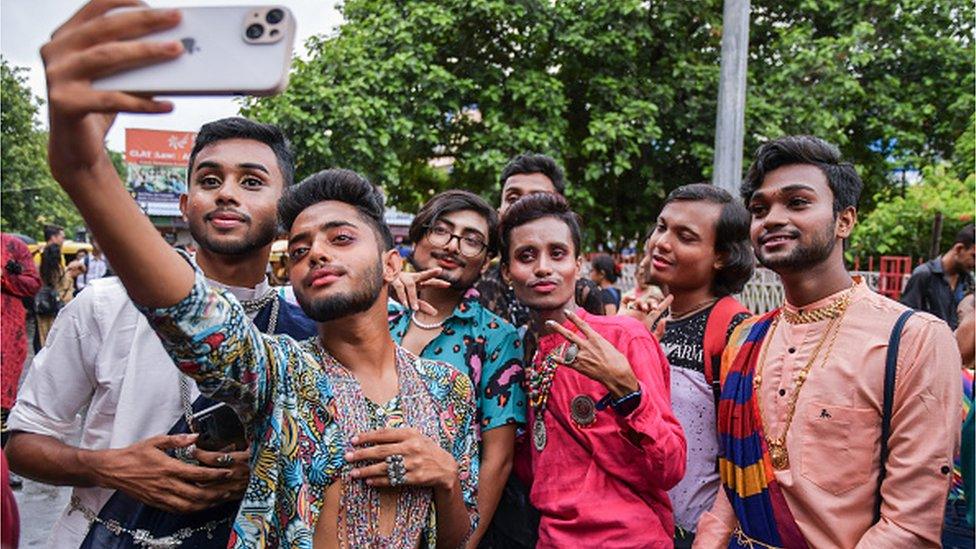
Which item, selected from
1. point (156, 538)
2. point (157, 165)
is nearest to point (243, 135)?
point (156, 538)

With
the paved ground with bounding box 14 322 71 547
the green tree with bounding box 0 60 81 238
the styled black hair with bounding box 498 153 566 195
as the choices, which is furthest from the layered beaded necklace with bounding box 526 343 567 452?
the green tree with bounding box 0 60 81 238

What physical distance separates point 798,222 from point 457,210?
4.25ft

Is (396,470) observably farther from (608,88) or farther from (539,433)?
(608,88)

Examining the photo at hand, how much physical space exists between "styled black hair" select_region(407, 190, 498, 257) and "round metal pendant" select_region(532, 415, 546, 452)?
0.79 meters

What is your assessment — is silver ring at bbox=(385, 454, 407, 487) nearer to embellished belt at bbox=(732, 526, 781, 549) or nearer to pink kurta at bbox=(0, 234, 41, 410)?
embellished belt at bbox=(732, 526, 781, 549)

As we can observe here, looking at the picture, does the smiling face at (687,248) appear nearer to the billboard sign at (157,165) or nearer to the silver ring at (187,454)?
the silver ring at (187,454)

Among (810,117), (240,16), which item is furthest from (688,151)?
(240,16)

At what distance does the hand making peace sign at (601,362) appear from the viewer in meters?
2.32

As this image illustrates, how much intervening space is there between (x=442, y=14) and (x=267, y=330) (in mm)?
9396

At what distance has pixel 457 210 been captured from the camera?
3.12 meters

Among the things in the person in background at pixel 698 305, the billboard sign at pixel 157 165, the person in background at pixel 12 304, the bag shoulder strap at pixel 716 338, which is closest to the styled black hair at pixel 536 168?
the person in background at pixel 698 305

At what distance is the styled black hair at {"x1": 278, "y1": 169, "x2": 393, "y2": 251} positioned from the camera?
217cm

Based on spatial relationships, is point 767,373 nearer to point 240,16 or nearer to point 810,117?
point 240,16

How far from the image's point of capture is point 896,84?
12.0 meters
